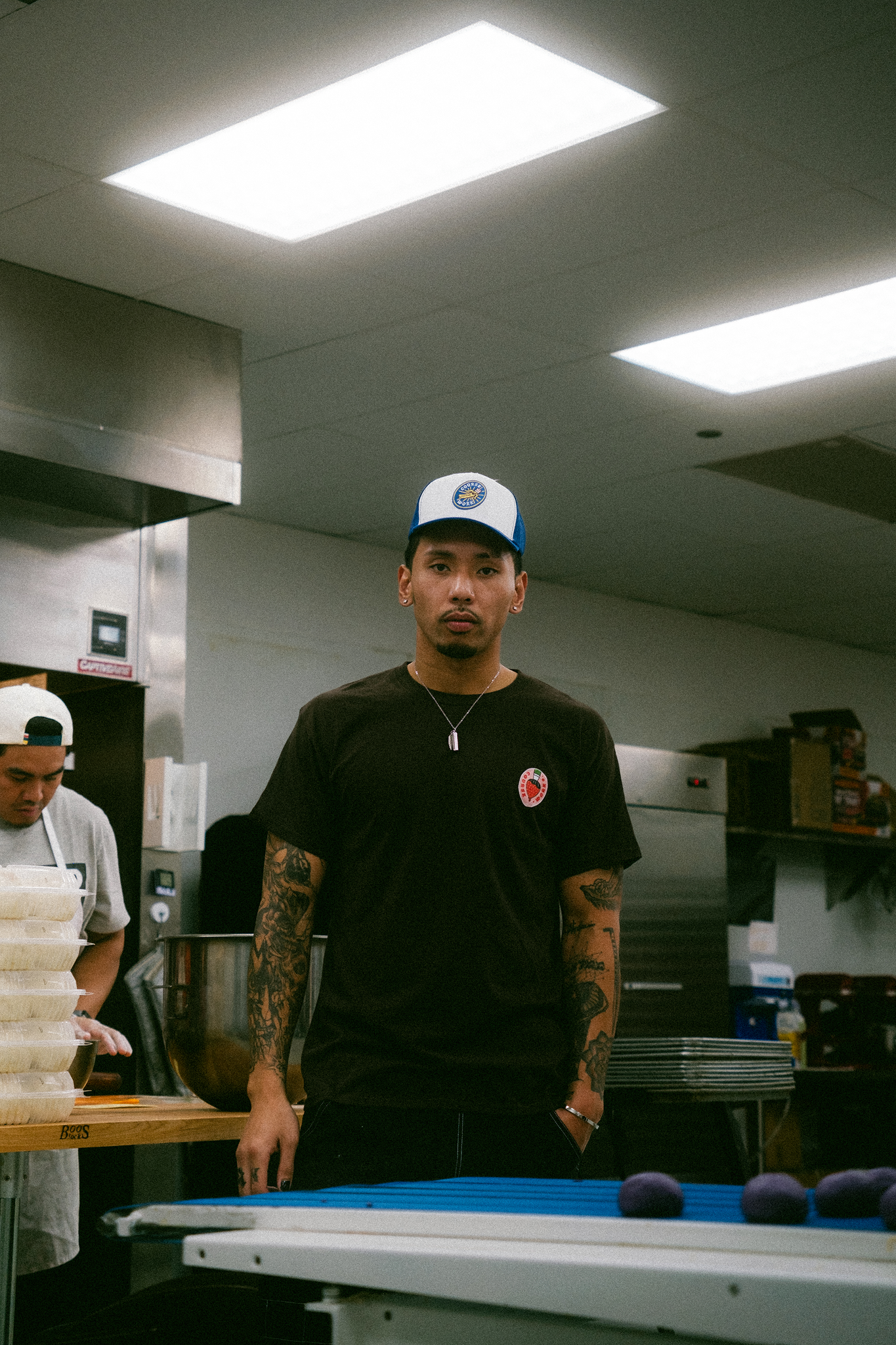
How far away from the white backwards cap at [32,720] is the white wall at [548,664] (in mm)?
2537

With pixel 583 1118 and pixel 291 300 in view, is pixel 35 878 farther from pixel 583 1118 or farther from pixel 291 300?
pixel 291 300

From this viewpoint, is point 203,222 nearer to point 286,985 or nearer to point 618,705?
point 286,985

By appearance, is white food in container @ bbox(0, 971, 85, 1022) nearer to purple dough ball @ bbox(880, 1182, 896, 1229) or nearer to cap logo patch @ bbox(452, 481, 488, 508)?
cap logo patch @ bbox(452, 481, 488, 508)

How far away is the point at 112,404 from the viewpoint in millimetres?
3854

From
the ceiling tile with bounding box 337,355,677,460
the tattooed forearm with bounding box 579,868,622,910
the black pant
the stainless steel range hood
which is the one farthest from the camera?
the ceiling tile with bounding box 337,355,677,460

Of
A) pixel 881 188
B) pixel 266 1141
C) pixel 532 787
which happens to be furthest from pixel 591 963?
pixel 881 188

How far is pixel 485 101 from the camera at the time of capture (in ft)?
→ 9.77

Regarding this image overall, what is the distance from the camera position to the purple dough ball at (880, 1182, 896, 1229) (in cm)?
100

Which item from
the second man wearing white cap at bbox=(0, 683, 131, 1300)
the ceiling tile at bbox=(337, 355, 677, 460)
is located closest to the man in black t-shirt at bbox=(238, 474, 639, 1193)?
the second man wearing white cap at bbox=(0, 683, 131, 1300)

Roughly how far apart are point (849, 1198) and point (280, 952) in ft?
3.23

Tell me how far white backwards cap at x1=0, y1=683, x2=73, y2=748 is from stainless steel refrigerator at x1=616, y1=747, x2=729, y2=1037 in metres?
3.60

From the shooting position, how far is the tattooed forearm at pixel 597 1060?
1.86 metres

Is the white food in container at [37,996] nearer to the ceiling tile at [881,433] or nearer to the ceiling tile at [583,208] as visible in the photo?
the ceiling tile at [583,208]

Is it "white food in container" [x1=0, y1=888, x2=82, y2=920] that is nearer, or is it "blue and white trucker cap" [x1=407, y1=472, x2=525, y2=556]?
"blue and white trucker cap" [x1=407, y1=472, x2=525, y2=556]
